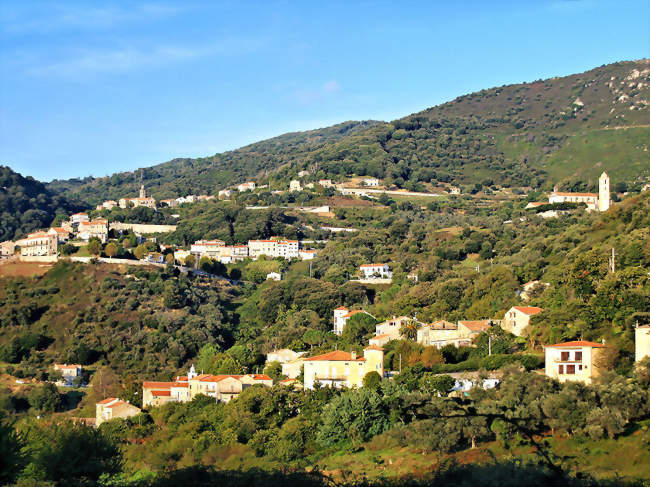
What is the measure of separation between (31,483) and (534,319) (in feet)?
74.0

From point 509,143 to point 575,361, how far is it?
335 feet

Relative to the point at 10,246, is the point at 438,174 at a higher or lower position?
higher

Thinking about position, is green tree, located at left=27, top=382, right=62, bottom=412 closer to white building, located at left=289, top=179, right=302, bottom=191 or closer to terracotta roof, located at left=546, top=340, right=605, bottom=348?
terracotta roof, located at left=546, top=340, right=605, bottom=348

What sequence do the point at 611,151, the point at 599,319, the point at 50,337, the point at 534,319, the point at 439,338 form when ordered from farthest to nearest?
1. the point at 611,151
2. the point at 50,337
3. the point at 439,338
4. the point at 534,319
5. the point at 599,319

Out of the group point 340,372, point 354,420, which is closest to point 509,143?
point 340,372

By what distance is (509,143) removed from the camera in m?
129

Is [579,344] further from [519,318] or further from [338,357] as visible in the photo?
[338,357]

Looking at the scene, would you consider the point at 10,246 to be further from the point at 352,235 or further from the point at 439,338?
the point at 439,338

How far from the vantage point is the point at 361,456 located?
2958 centimetres

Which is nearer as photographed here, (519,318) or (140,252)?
(519,318)

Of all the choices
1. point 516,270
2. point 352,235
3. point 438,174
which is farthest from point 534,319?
point 438,174

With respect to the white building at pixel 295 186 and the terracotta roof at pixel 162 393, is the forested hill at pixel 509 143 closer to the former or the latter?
the white building at pixel 295 186

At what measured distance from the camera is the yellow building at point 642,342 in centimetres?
2927

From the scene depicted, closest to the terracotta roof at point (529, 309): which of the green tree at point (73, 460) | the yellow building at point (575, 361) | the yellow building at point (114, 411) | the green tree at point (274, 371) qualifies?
the yellow building at point (575, 361)
